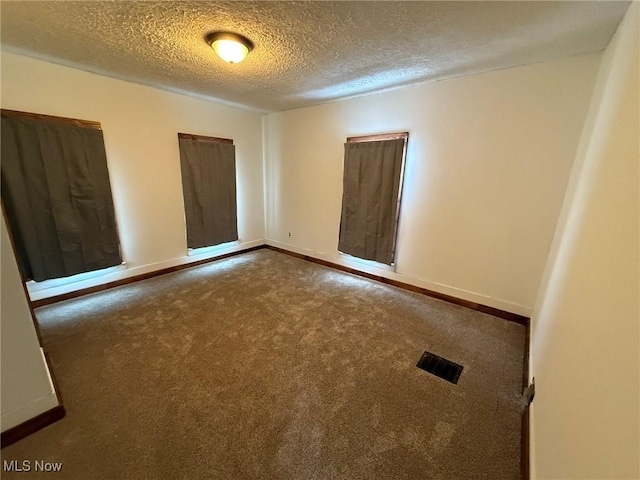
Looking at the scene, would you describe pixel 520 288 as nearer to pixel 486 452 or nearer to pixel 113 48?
pixel 486 452

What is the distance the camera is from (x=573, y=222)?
1.61m

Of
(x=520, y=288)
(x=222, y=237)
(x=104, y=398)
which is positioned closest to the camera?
(x=104, y=398)

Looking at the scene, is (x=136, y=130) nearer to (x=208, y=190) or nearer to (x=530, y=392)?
(x=208, y=190)

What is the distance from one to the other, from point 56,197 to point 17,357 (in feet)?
6.09

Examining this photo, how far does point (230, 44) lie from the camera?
70.9 inches

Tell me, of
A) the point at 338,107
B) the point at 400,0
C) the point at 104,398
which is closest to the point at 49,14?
the point at 400,0

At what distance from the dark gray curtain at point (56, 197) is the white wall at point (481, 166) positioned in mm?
2704

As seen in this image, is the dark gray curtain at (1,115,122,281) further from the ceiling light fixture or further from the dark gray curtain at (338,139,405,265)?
the dark gray curtain at (338,139,405,265)

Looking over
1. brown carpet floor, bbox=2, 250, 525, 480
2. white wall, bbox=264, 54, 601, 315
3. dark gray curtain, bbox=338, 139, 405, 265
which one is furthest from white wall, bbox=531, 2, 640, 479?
dark gray curtain, bbox=338, 139, 405, 265

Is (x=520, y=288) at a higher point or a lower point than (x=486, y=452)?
higher

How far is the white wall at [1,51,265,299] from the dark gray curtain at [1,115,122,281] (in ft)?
0.47

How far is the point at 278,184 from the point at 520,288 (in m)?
3.51

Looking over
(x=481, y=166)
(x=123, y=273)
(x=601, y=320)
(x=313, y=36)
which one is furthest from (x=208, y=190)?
(x=601, y=320)

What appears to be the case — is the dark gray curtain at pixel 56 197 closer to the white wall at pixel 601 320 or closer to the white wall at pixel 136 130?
the white wall at pixel 136 130
